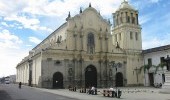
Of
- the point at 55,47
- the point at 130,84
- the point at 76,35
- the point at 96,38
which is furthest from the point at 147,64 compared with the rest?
the point at 55,47

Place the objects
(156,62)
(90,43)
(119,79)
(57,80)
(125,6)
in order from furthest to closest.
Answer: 1. (125,6)
2. (119,79)
3. (156,62)
4. (90,43)
5. (57,80)

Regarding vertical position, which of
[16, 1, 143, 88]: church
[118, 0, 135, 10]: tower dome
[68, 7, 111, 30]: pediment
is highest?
[118, 0, 135, 10]: tower dome

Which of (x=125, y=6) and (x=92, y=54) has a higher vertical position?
(x=125, y=6)

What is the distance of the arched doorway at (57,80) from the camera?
52.8 meters

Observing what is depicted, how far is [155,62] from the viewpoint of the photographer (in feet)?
194

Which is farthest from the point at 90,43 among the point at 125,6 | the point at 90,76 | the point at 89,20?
the point at 125,6

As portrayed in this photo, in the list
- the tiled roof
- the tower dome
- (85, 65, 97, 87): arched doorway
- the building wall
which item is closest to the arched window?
(85, 65, 97, 87): arched doorway

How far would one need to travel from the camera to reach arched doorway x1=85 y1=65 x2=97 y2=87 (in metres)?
56.4

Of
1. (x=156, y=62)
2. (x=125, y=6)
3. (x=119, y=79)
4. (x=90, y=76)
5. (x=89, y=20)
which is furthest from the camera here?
(x=125, y=6)

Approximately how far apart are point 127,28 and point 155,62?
992cm

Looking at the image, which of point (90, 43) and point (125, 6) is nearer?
point (90, 43)

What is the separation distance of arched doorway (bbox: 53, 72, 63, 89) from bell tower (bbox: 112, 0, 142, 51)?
618 inches

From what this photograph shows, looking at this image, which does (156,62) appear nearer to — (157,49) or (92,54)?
(157,49)

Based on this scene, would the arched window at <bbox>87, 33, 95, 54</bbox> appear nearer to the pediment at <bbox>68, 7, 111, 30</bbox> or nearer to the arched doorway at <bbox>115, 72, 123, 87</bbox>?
the pediment at <bbox>68, 7, 111, 30</bbox>
